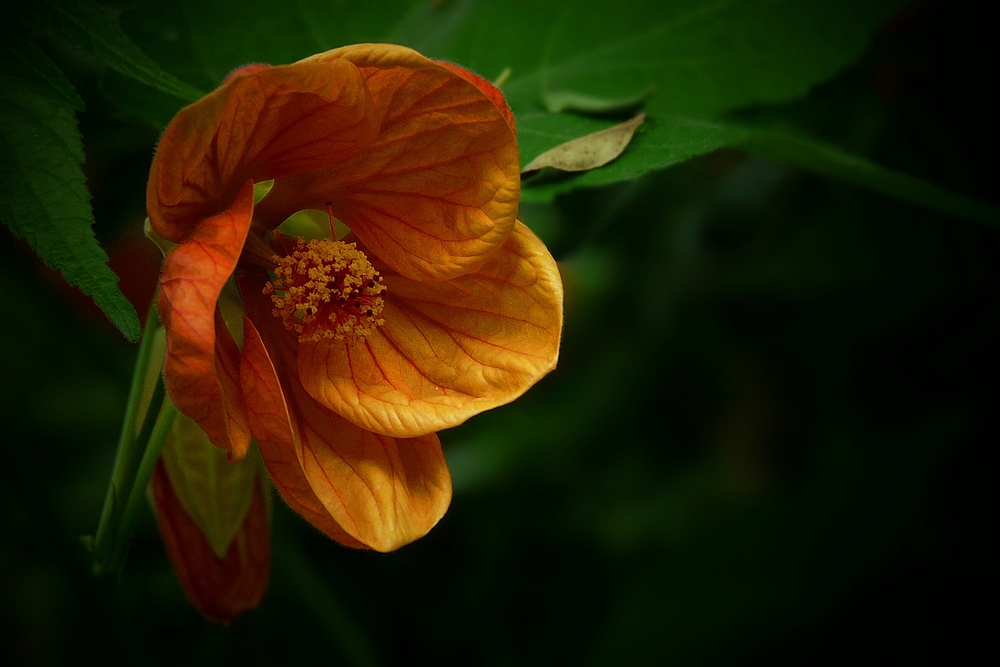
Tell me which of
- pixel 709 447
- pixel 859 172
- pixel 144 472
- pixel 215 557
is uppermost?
pixel 859 172

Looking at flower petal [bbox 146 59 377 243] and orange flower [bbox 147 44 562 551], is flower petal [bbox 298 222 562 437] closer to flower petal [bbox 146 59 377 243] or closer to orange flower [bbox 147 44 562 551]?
orange flower [bbox 147 44 562 551]

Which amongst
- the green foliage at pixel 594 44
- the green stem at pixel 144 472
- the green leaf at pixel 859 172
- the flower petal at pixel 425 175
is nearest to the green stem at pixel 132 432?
the green stem at pixel 144 472

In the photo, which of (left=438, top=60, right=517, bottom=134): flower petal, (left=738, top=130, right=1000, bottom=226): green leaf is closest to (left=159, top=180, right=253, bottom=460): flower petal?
(left=438, top=60, right=517, bottom=134): flower petal

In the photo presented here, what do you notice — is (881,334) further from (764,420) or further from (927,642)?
(927,642)

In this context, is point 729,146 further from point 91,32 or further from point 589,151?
point 91,32

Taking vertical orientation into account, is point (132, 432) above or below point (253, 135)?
below

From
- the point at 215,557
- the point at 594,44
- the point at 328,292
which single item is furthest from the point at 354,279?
the point at 594,44
